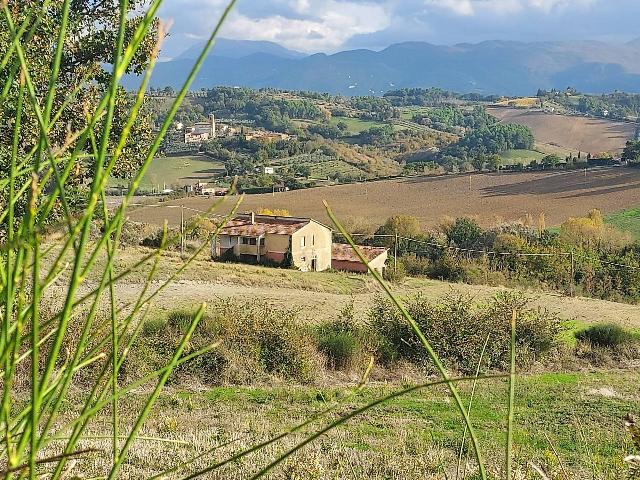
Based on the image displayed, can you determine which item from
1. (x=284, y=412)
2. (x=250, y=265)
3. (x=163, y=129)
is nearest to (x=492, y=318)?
(x=284, y=412)

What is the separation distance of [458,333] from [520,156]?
62.9 metres

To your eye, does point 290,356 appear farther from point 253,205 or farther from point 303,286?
point 253,205

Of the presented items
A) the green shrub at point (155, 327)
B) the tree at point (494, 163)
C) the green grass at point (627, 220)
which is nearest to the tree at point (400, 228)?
the green grass at point (627, 220)

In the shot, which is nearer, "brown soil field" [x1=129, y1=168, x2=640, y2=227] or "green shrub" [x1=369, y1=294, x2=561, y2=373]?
"green shrub" [x1=369, y1=294, x2=561, y2=373]

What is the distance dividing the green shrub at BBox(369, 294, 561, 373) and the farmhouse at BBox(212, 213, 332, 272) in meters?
13.9

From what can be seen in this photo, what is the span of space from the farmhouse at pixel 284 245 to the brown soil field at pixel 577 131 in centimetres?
4261

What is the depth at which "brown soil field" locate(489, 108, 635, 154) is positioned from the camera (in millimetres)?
70125

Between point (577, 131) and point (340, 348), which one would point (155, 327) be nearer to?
point (340, 348)

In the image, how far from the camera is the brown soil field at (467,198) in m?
38.4

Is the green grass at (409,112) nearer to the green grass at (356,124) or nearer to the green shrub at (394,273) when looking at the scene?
the green grass at (356,124)

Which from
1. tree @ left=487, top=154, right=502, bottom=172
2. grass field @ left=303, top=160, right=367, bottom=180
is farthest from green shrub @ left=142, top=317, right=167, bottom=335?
grass field @ left=303, top=160, right=367, bottom=180

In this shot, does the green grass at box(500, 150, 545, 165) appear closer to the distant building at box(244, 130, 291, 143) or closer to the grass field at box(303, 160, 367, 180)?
the grass field at box(303, 160, 367, 180)

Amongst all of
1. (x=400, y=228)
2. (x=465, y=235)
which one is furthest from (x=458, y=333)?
(x=400, y=228)

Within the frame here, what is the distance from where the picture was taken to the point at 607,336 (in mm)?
15141
